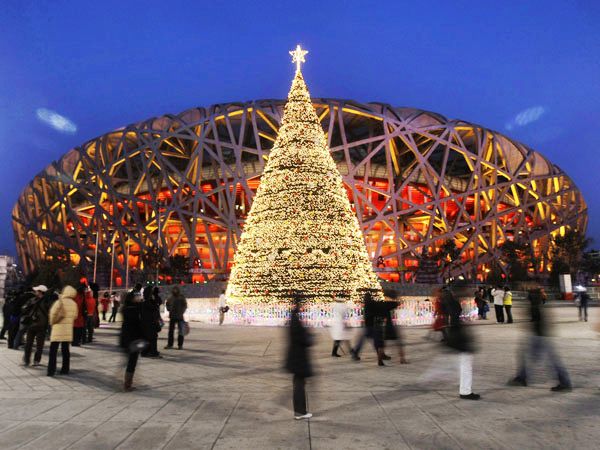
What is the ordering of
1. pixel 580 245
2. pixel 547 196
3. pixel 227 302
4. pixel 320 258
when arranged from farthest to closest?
pixel 547 196 → pixel 580 245 → pixel 227 302 → pixel 320 258

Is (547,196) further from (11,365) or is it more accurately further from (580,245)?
(11,365)

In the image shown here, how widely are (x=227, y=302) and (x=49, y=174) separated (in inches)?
1735

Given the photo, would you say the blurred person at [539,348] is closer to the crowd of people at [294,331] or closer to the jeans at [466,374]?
the crowd of people at [294,331]

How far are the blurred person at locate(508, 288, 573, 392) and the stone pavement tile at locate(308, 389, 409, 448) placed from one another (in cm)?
234

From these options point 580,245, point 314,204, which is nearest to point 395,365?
point 314,204

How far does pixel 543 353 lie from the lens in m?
6.90

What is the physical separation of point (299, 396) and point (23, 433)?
2.68m

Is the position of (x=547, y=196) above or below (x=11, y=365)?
above

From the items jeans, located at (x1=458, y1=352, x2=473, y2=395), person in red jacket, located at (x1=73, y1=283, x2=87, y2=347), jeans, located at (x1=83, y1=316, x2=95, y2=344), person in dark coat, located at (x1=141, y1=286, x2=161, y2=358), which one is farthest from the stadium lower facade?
jeans, located at (x1=458, y1=352, x2=473, y2=395)

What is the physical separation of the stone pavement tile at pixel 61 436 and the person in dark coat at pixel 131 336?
1.71 meters

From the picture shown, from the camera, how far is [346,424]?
4918 millimetres

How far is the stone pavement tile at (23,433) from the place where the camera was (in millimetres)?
4270

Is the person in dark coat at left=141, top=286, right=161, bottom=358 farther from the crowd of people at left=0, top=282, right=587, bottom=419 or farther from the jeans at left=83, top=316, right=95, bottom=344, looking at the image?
the jeans at left=83, top=316, right=95, bottom=344

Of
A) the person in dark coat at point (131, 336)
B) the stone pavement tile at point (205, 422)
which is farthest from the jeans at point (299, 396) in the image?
the person in dark coat at point (131, 336)
